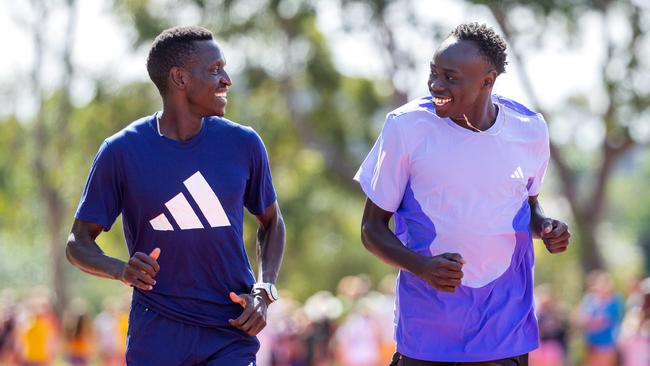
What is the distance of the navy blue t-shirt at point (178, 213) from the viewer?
562cm

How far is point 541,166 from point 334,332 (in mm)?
14671

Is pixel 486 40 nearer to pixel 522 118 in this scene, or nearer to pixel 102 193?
pixel 522 118

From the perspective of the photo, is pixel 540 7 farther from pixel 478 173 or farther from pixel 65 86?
pixel 478 173

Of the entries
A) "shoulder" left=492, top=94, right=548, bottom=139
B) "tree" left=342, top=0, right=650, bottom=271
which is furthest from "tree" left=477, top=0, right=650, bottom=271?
"shoulder" left=492, top=94, right=548, bottom=139

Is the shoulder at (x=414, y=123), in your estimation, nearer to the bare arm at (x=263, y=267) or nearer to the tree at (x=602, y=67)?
the bare arm at (x=263, y=267)

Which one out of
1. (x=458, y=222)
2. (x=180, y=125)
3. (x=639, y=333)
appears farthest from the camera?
(x=639, y=333)

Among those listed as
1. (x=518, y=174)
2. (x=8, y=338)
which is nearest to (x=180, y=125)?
(x=518, y=174)

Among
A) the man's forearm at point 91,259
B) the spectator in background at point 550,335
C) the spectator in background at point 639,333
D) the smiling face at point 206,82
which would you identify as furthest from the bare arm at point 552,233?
the spectator in background at point 550,335

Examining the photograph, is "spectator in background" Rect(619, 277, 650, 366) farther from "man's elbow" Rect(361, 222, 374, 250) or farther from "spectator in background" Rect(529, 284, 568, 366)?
"man's elbow" Rect(361, 222, 374, 250)

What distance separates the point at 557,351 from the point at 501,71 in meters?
14.3

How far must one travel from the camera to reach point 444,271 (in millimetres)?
5273

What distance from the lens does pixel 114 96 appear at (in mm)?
30219

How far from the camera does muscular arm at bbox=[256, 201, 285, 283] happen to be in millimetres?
5926

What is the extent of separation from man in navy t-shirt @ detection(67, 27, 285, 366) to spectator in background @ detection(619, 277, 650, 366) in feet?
30.2
